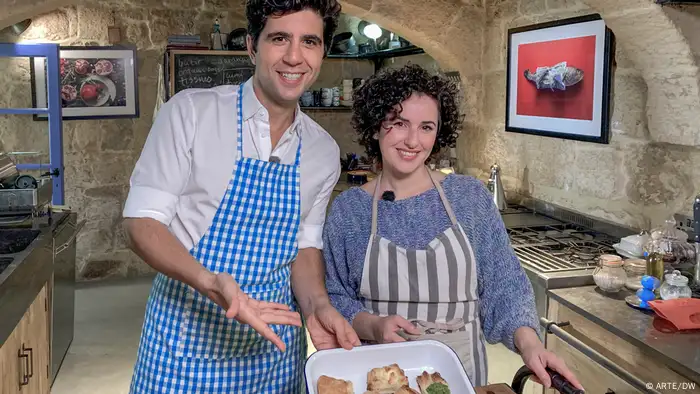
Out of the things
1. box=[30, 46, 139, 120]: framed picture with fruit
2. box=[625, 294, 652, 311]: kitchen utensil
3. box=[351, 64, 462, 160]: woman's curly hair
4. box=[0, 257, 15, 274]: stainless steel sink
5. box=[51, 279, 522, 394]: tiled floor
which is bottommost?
box=[51, 279, 522, 394]: tiled floor

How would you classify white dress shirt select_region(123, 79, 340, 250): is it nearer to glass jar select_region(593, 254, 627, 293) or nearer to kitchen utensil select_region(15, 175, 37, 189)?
glass jar select_region(593, 254, 627, 293)

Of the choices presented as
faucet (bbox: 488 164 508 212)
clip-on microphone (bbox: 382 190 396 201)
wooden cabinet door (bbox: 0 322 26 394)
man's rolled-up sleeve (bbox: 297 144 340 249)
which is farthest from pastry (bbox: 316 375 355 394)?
faucet (bbox: 488 164 508 212)

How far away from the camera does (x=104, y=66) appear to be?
5473 mm

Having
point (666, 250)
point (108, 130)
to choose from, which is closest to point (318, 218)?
point (666, 250)

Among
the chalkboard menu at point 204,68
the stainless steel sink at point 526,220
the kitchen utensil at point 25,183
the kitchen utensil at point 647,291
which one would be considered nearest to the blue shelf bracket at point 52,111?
the chalkboard menu at point 204,68

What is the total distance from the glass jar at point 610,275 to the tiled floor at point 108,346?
0.99 m

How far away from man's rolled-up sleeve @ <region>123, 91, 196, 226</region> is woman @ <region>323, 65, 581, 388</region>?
0.45 m

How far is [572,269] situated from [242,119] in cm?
157

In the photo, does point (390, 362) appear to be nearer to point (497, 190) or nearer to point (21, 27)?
point (497, 190)

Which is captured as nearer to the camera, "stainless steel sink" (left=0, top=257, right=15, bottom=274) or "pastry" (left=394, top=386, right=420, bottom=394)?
"pastry" (left=394, top=386, right=420, bottom=394)

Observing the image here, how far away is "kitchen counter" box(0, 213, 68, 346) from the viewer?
230cm

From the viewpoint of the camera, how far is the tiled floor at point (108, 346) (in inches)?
142

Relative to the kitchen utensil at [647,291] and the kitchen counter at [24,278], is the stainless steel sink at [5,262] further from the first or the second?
the kitchen utensil at [647,291]

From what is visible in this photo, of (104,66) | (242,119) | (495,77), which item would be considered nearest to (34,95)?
(104,66)
